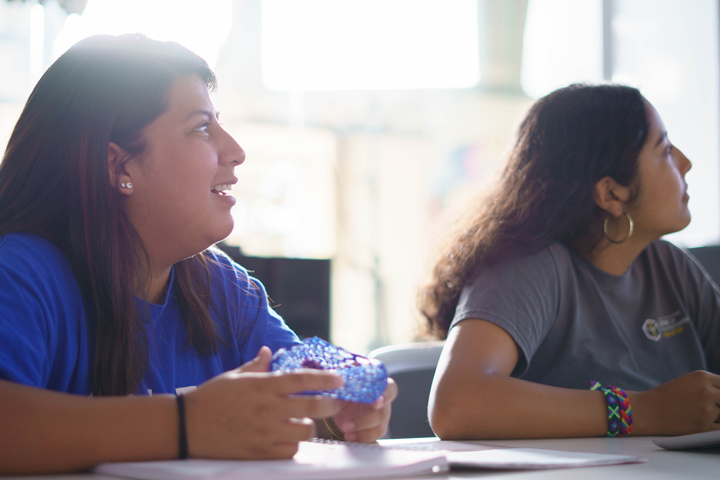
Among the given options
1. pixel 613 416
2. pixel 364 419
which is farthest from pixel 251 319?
pixel 613 416

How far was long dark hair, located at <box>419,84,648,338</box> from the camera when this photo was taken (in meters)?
1.32

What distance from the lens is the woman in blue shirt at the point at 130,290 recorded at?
589mm

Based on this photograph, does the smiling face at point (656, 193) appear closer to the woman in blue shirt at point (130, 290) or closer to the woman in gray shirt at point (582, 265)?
the woman in gray shirt at point (582, 265)

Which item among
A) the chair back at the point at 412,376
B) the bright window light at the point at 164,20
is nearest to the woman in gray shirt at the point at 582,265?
the chair back at the point at 412,376

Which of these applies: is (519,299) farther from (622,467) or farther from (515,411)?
(622,467)

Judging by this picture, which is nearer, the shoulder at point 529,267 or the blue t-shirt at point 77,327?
the blue t-shirt at point 77,327

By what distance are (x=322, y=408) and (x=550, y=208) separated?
35.3 inches

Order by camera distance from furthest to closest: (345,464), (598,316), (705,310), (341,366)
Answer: (705,310)
(598,316)
(341,366)
(345,464)

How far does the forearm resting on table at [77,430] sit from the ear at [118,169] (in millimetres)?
428

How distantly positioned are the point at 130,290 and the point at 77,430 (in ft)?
1.20

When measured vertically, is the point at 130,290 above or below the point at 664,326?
above

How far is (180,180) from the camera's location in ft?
3.21

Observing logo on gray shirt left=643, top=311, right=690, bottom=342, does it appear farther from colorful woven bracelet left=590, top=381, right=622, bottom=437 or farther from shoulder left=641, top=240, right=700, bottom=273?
colorful woven bracelet left=590, top=381, right=622, bottom=437

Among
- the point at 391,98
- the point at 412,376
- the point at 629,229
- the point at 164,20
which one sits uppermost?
the point at 164,20
